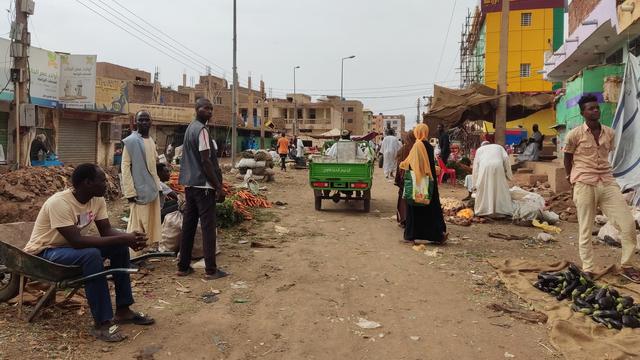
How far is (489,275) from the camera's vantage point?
19.7 feet

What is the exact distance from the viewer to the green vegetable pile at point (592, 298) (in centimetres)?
425

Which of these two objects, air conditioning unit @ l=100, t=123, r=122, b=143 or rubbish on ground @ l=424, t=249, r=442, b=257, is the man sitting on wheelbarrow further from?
air conditioning unit @ l=100, t=123, r=122, b=143

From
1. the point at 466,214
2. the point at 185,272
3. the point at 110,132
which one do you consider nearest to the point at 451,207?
the point at 466,214

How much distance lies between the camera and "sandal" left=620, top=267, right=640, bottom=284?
5.57 meters

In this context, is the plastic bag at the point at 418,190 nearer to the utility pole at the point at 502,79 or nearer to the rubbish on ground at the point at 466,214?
the rubbish on ground at the point at 466,214

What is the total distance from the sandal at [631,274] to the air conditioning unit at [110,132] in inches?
906

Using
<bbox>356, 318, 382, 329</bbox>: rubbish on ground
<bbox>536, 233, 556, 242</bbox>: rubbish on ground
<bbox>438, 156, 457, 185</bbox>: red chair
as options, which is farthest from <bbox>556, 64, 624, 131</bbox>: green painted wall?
<bbox>356, 318, 382, 329</bbox>: rubbish on ground

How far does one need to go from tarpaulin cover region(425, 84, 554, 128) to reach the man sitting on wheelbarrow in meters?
14.4

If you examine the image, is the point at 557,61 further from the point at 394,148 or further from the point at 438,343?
the point at 438,343

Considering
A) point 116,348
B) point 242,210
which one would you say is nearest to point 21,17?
point 242,210

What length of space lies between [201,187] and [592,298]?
162 inches

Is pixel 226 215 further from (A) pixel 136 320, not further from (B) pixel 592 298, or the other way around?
(B) pixel 592 298

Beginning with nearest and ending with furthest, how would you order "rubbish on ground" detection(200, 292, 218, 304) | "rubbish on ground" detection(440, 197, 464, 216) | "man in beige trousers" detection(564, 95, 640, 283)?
"rubbish on ground" detection(200, 292, 218, 304), "man in beige trousers" detection(564, 95, 640, 283), "rubbish on ground" detection(440, 197, 464, 216)

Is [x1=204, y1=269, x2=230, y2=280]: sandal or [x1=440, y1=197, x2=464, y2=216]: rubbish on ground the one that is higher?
[x1=440, y1=197, x2=464, y2=216]: rubbish on ground
